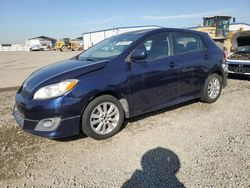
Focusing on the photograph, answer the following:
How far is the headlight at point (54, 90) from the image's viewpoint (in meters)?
3.39

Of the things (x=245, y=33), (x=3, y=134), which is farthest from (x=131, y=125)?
(x=245, y=33)

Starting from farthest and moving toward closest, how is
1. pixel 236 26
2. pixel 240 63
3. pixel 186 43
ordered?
pixel 236 26
pixel 240 63
pixel 186 43

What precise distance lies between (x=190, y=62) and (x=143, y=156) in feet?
7.83

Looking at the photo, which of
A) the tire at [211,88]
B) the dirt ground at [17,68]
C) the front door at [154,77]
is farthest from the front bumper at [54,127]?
the dirt ground at [17,68]

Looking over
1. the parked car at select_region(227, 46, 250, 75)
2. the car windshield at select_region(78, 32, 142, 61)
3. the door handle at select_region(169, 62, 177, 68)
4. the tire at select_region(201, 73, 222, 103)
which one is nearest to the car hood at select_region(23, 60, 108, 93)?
the car windshield at select_region(78, 32, 142, 61)

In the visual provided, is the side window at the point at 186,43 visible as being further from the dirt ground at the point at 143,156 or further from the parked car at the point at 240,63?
the parked car at the point at 240,63

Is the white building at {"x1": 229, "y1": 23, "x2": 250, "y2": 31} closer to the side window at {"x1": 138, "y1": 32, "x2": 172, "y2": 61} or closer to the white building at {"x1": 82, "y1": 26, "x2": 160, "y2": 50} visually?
the white building at {"x1": 82, "y1": 26, "x2": 160, "y2": 50}

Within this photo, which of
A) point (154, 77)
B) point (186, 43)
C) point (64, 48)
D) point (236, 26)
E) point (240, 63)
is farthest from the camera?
point (64, 48)

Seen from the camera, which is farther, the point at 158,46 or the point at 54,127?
the point at 158,46

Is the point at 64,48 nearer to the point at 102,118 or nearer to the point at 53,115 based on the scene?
the point at 102,118

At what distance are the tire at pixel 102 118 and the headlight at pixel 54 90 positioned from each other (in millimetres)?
410

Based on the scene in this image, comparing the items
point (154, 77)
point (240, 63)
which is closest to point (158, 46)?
point (154, 77)

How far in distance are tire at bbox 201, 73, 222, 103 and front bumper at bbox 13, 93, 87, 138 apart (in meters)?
3.03

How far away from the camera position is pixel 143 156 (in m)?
3.31
